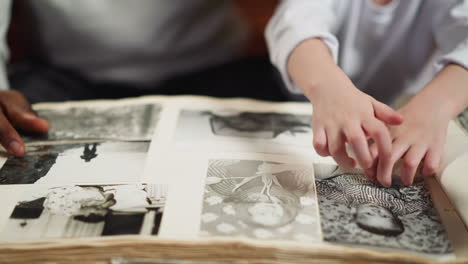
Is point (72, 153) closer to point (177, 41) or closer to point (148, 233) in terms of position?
point (148, 233)

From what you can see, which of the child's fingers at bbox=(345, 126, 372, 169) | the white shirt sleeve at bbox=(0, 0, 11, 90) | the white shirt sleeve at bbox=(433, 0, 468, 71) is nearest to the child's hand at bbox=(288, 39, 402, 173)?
the child's fingers at bbox=(345, 126, 372, 169)

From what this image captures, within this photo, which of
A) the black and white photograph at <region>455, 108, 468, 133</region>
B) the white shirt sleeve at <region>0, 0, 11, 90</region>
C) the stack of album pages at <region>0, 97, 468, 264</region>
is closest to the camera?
the stack of album pages at <region>0, 97, 468, 264</region>

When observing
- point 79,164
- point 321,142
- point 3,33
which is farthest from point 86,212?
point 3,33

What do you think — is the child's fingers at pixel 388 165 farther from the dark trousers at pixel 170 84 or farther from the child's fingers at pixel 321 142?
the dark trousers at pixel 170 84

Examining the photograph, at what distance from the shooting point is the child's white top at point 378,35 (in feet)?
1.27

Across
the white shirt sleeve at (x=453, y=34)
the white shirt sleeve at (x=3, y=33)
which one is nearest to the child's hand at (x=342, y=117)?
the white shirt sleeve at (x=453, y=34)

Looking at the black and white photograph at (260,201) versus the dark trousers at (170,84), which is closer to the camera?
the black and white photograph at (260,201)

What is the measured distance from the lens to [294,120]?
1.28ft

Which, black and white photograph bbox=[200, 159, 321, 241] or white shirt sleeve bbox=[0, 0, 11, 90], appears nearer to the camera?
black and white photograph bbox=[200, 159, 321, 241]

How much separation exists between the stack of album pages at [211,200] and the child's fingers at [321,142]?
3 cm

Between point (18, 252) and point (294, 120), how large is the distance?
0.25m

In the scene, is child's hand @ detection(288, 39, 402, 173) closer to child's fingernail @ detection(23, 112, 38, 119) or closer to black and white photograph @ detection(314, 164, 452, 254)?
black and white photograph @ detection(314, 164, 452, 254)

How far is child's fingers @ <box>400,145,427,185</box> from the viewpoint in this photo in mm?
286

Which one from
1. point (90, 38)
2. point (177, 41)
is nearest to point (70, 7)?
point (90, 38)
